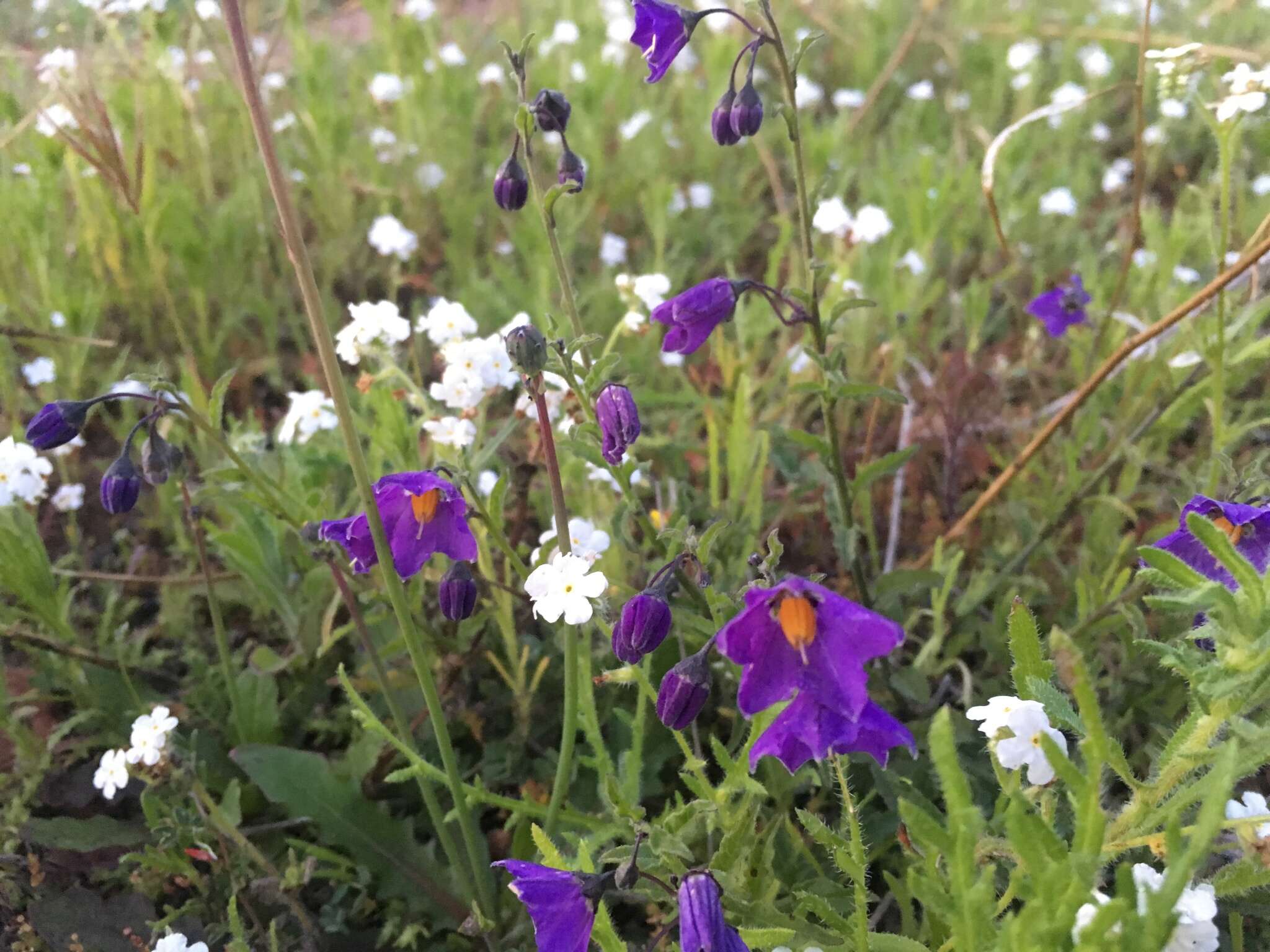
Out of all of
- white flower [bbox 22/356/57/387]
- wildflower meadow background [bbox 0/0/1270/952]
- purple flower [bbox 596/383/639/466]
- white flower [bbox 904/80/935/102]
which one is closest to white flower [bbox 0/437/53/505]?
wildflower meadow background [bbox 0/0/1270/952]

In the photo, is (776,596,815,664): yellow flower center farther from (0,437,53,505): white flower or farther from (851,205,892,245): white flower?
(851,205,892,245): white flower

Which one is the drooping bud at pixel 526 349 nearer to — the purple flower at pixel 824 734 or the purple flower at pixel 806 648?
the purple flower at pixel 806 648

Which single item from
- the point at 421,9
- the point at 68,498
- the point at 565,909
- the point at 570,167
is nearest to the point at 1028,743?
the point at 565,909

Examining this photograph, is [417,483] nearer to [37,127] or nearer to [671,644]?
[671,644]

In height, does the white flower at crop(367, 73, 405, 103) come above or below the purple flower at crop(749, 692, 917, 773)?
above

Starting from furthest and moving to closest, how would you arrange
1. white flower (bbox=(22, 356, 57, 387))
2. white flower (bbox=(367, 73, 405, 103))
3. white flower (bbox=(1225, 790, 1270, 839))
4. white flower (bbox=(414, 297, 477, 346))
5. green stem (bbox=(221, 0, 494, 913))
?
white flower (bbox=(367, 73, 405, 103)) < white flower (bbox=(22, 356, 57, 387)) < white flower (bbox=(414, 297, 477, 346)) < white flower (bbox=(1225, 790, 1270, 839)) < green stem (bbox=(221, 0, 494, 913))
